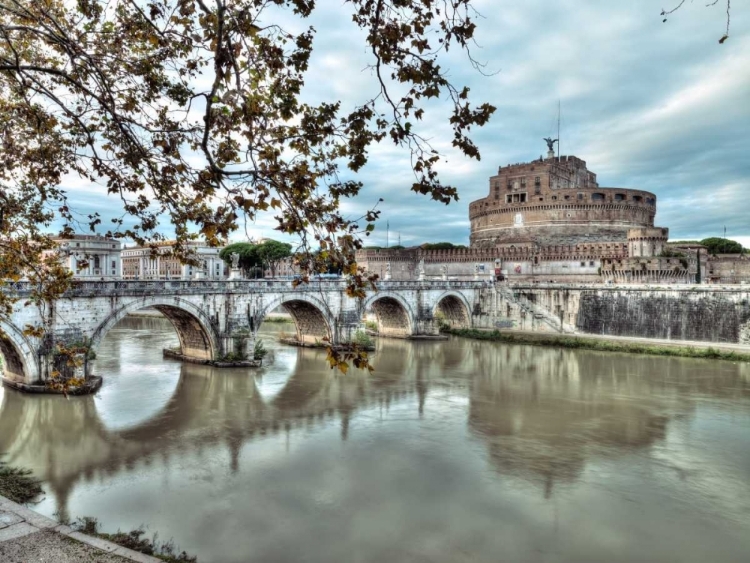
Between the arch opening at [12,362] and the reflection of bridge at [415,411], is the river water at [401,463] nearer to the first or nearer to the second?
the reflection of bridge at [415,411]

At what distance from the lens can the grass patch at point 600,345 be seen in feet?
80.1

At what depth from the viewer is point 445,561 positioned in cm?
749

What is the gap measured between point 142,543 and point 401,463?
5.36m

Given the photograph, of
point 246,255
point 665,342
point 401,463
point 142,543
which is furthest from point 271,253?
point 142,543

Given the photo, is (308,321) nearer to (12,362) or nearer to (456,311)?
(456,311)

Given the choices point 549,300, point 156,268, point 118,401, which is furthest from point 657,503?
point 156,268

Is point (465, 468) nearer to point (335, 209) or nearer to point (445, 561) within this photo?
point (445, 561)

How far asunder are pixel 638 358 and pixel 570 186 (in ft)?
98.2

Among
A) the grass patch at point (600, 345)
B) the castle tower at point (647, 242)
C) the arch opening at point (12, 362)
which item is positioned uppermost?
the castle tower at point (647, 242)

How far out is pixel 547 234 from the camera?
156 feet

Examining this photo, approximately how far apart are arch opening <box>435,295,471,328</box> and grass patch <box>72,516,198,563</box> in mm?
27999

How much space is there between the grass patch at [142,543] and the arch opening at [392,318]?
23384 millimetres

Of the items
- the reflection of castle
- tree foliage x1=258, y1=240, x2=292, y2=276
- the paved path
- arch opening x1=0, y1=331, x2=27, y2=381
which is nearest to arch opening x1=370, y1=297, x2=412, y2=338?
the paved path

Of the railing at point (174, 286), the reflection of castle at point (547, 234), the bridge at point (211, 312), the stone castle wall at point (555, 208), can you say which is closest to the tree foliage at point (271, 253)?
the reflection of castle at point (547, 234)
